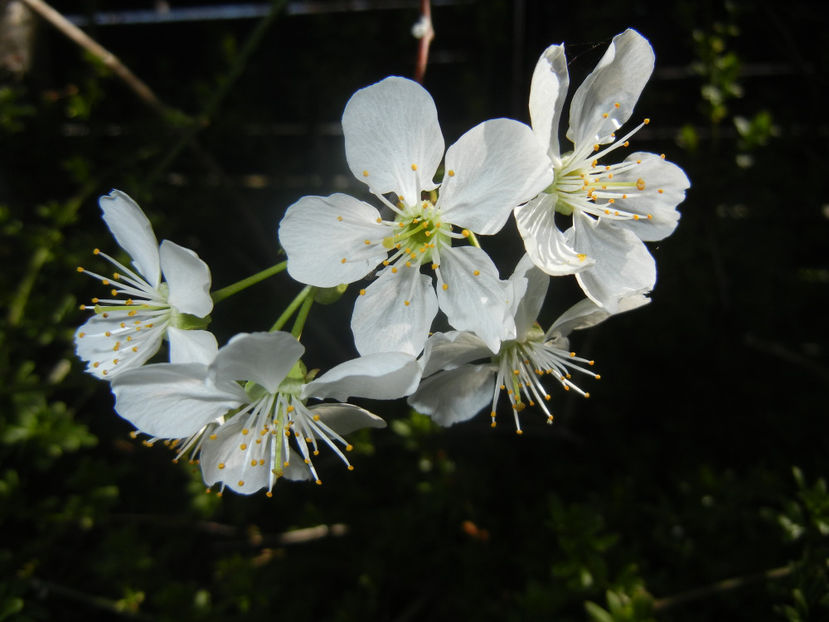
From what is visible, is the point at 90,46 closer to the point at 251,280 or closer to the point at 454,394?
the point at 251,280

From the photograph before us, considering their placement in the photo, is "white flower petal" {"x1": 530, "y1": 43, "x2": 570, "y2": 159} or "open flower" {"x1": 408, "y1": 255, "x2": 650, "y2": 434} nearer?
"white flower petal" {"x1": 530, "y1": 43, "x2": 570, "y2": 159}

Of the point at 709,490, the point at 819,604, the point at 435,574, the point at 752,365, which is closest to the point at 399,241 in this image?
the point at 819,604

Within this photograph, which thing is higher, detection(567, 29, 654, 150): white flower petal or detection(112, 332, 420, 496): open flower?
detection(567, 29, 654, 150): white flower petal

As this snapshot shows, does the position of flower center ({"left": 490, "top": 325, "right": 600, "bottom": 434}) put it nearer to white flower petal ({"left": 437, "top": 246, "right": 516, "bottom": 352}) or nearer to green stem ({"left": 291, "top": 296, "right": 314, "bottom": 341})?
white flower petal ({"left": 437, "top": 246, "right": 516, "bottom": 352})

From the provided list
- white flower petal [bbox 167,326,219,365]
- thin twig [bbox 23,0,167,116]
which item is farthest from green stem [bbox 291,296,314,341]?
thin twig [bbox 23,0,167,116]

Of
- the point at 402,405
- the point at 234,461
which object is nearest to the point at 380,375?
the point at 234,461

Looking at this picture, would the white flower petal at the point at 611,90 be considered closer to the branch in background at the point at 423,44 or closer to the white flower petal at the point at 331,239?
the branch in background at the point at 423,44

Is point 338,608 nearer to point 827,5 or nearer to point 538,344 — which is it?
point 538,344
